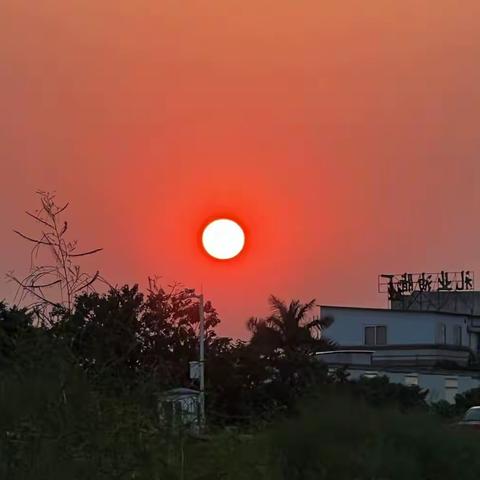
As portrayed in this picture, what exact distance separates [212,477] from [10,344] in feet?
7.62

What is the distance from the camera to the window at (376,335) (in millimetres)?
75688

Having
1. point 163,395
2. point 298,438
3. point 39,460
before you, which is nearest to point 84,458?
point 39,460

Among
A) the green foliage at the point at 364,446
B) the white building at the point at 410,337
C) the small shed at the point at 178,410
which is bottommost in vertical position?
the green foliage at the point at 364,446

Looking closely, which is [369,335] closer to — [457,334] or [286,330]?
[457,334]

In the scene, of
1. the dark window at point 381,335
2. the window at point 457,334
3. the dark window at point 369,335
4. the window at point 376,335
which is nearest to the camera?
the dark window at point 381,335

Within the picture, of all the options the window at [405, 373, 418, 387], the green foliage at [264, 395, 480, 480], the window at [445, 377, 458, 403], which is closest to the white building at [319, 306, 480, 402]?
the window at [445, 377, 458, 403]

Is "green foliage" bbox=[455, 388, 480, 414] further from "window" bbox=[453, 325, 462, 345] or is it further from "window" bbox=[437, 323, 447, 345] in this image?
"window" bbox=[453, 325, 462, 345]

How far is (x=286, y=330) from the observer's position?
177 ft

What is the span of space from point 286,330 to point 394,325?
902 inches

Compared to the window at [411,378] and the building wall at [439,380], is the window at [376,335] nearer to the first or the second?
the building wall at [439,380]

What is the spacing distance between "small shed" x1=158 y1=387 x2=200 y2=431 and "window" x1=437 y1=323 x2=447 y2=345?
66.0 meters

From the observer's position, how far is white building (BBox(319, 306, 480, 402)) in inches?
2825

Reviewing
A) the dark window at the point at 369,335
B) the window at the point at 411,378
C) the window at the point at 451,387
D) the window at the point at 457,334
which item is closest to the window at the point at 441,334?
the window at the point at 457,334

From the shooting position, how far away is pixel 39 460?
8672mm
